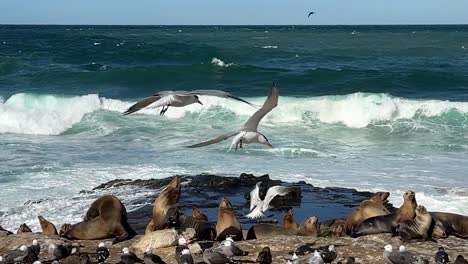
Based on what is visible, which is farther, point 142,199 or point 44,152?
point 44,152

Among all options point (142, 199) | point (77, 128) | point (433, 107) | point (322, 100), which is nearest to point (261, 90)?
point (322, 100)

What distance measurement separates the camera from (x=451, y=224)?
31.3ft

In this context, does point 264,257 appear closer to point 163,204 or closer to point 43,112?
point 163,204

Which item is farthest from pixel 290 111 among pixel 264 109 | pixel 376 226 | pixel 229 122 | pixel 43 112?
pixel 264 109

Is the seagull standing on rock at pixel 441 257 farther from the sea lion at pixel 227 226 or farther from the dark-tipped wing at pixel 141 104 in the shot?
the dark-tipped wing at pixel 141 104

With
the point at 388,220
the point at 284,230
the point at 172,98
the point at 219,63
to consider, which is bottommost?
the point at 219,63

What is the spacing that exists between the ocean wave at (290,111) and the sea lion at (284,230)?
58.2ft

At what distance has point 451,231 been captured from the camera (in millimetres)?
9414

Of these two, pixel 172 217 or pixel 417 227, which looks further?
pixel 172 217

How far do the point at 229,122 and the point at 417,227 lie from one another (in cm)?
2022

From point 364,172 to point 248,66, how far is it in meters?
27.8

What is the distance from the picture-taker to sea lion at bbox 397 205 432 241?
8.81 meters

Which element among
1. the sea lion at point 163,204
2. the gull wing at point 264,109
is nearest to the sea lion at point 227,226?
the sea lion at point 163,204

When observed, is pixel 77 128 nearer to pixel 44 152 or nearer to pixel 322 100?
pixel 44 152
